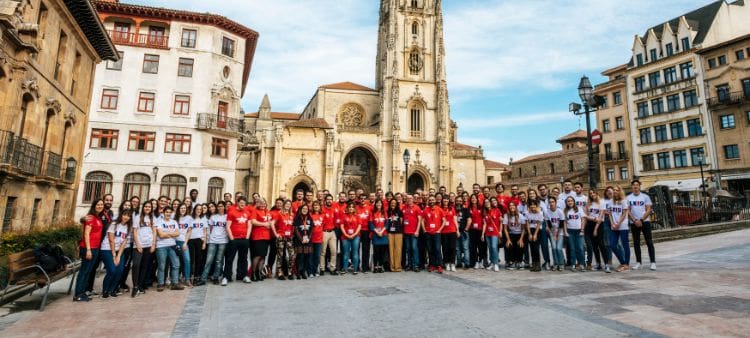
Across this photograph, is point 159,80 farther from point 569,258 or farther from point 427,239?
point 569,258

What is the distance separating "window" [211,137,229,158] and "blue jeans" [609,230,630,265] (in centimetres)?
2318

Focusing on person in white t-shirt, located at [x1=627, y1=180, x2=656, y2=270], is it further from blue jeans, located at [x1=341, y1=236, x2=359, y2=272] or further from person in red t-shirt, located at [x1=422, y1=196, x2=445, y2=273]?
blue jeans, located at [x1=341, y1=236, x2=359, y2=272]

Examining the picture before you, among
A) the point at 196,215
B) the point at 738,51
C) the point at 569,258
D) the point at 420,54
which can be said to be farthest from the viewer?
the point at 420,54

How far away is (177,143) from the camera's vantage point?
950 inches

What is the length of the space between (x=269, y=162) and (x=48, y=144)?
1018 inches

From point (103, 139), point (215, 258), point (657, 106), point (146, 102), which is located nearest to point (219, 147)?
point (146, 102)

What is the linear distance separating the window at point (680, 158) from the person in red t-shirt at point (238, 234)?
125 ft

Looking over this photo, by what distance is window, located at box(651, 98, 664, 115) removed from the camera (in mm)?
34656

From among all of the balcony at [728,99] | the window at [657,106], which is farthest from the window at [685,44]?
the balcony at [728,99]

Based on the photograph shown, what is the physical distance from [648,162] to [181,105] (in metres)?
39.8

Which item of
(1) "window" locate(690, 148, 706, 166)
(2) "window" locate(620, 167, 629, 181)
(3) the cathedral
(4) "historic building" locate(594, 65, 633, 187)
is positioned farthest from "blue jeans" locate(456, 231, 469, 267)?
(2) "window" locate(620, 167, 629, 181)

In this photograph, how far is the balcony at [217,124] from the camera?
80.2 ft

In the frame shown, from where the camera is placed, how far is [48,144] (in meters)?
12.4

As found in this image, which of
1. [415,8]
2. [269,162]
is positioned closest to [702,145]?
[415,8]
